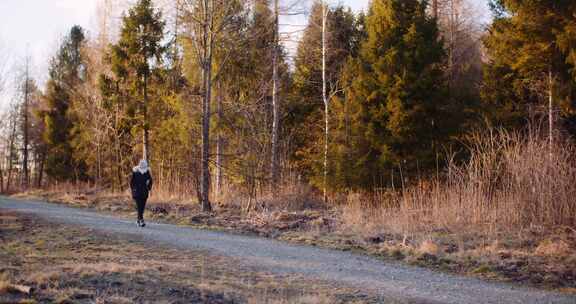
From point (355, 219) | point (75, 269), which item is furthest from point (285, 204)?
point (75, 269)

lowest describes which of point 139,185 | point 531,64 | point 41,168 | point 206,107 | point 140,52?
point 139,185

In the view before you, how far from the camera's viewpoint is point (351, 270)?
8148 millimetres

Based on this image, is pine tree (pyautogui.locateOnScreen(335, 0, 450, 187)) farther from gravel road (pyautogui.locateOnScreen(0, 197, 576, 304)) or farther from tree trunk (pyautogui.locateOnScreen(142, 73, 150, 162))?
tree trunk (pyautogui.locateOnScreen(142, 73, 150, 162))

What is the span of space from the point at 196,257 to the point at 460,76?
848 inches

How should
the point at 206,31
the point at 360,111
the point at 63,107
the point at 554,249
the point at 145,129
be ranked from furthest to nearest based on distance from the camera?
the point at 63,107 → the point at 145,129 → the point at 360,111 → the point at 206,31 → the point at 554,249

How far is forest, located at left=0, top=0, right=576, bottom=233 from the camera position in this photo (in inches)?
492

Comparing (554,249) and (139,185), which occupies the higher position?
(139,185)

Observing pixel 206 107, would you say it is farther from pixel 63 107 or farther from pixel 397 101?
pixel 63 107

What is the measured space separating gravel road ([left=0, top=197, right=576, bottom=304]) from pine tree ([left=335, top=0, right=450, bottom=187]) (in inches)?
382

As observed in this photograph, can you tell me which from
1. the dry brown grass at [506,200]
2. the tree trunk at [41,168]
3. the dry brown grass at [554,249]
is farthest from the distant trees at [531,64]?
the tree trunk at [41,168]

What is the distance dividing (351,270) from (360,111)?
13.8 metres

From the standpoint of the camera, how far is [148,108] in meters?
26.7

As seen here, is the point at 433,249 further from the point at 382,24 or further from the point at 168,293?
the point at 382,24

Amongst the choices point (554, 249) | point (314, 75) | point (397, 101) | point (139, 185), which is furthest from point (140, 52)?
point (554, 249)
